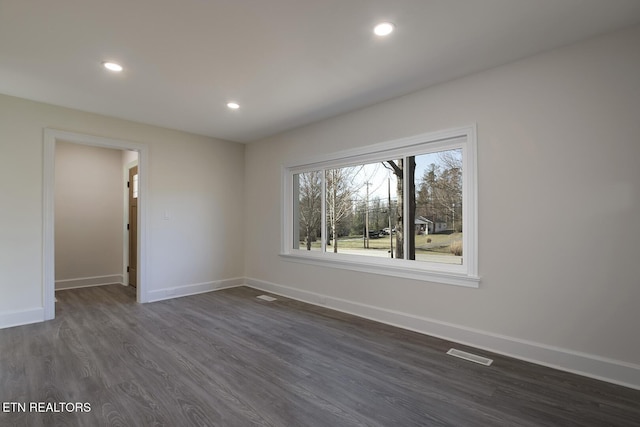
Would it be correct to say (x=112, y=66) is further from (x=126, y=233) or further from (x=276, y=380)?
(x=126, y=233)

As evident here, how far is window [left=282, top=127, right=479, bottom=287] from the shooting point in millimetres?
3221

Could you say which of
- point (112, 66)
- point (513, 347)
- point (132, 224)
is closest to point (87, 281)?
point (132, 224)

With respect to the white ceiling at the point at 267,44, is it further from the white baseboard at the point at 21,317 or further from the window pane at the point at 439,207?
the white baseboard at the point at 21,317

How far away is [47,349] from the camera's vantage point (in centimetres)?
296

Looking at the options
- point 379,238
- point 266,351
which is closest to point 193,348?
point 266,351

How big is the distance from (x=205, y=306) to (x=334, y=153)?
2743 millimetres

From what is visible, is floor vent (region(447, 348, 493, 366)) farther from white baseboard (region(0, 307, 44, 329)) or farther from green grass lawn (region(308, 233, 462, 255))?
white baseboard (region(0, 307, 44, 329))

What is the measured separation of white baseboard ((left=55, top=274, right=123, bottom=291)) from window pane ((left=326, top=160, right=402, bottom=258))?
4212 mm

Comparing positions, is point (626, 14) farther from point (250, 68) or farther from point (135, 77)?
point (135, 77)

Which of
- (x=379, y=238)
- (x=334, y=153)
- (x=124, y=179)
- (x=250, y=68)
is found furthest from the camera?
(x=124, y=179)

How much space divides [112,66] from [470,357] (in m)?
4.11

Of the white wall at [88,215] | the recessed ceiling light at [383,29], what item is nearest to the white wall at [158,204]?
the white wall at [88,215]

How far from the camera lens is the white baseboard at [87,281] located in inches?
214

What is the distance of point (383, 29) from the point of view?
7.66 ft
